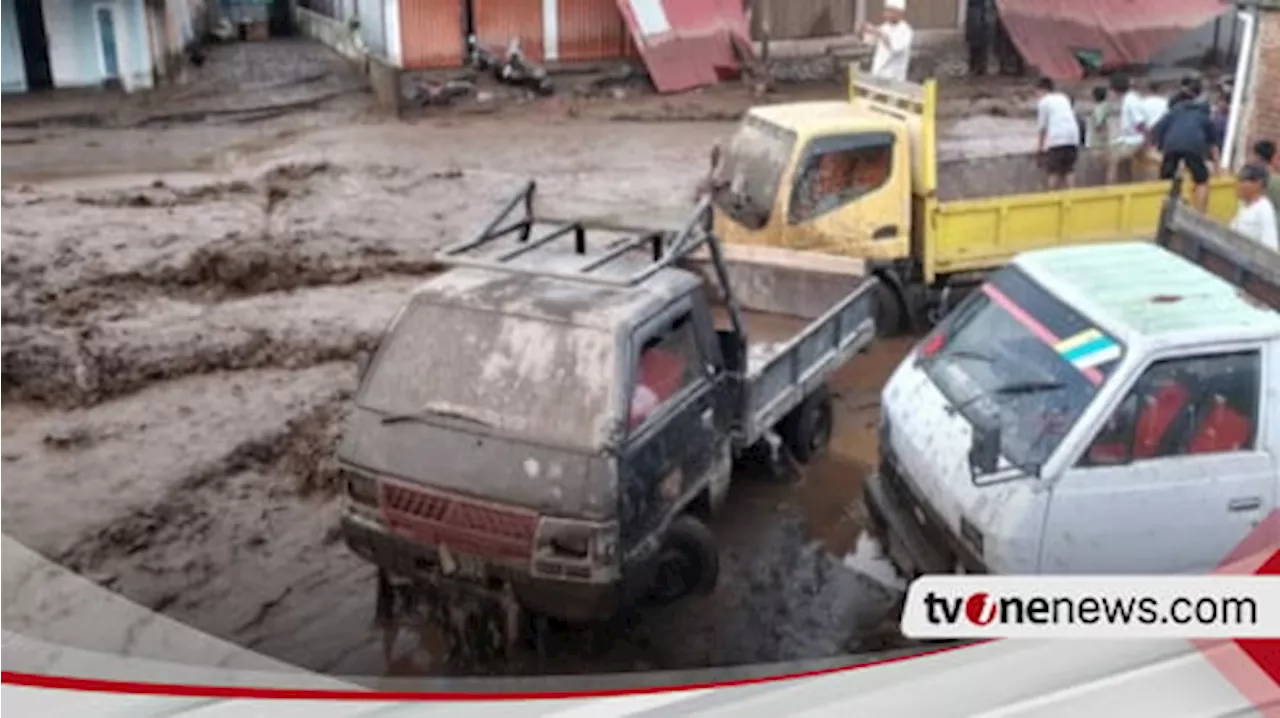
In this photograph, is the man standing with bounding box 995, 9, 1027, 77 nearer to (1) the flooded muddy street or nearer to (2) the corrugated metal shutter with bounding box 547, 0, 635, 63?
(2) the corrugated metal shutter with bounding box 547, 0, 635, 63

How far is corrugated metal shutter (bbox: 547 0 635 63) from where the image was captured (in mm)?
20922

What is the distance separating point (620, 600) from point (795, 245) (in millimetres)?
4383

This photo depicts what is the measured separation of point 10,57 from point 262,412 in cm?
1362

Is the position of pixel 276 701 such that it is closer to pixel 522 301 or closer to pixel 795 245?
pixel 522 301

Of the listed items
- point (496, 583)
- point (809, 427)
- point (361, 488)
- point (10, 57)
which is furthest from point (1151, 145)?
point (10, 57)

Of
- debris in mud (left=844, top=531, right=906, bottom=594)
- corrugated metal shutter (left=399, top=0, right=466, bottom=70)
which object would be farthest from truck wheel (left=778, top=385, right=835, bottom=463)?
corrugated metal shutter (left=399, top=0, right=466, bottom=70)

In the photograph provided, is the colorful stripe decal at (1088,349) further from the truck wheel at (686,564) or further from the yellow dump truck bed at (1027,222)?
the yellow dump truck bed at (1027,222)

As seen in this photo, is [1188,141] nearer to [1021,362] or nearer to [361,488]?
[1021,362]

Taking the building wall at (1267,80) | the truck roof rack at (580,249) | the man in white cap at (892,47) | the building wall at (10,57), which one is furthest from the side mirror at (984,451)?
the building wall at (10,57)

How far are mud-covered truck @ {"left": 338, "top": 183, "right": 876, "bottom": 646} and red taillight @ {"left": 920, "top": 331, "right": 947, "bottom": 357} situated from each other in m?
1.02

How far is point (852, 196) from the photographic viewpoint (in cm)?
938

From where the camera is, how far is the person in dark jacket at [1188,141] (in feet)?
34.4

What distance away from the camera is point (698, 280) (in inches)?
257

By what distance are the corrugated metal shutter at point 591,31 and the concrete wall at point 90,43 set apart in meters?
6.40
